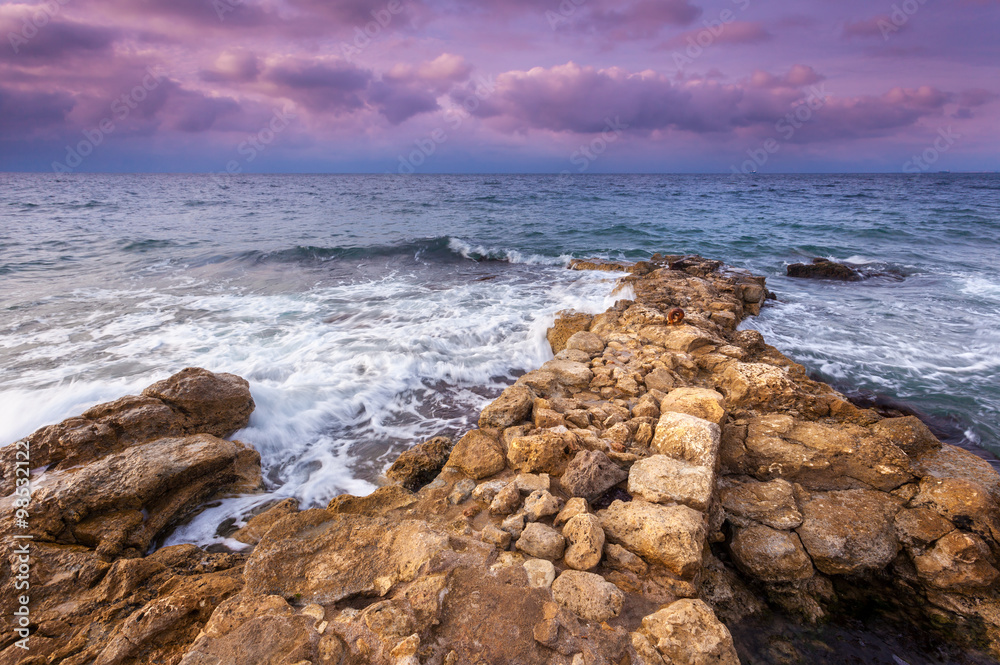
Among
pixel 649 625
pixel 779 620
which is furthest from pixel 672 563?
pixel 779 620

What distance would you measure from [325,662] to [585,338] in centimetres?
543

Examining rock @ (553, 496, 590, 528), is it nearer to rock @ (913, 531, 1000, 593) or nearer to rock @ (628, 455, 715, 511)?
rock @ (628, 455, 715, 511)

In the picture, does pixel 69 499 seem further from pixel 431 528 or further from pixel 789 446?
pixel 789 446

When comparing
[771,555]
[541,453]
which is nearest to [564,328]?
[541,453]

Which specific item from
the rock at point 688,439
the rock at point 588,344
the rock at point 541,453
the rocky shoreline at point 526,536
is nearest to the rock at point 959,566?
the rocky shoreline at point 526,536

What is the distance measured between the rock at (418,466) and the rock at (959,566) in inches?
155

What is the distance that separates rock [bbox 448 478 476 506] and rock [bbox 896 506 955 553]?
3393mm

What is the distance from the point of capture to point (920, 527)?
3.29 metres

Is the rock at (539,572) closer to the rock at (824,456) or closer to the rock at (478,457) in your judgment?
the rock at (478,457)

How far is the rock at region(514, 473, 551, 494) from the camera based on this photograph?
3.36m

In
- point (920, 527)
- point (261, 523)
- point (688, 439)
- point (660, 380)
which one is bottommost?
point (261, 523)

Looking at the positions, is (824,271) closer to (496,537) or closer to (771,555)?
(771,555)

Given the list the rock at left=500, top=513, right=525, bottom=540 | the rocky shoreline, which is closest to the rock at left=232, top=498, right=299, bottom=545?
the rocky shoreline

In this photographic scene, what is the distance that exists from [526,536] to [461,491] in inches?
33.9
